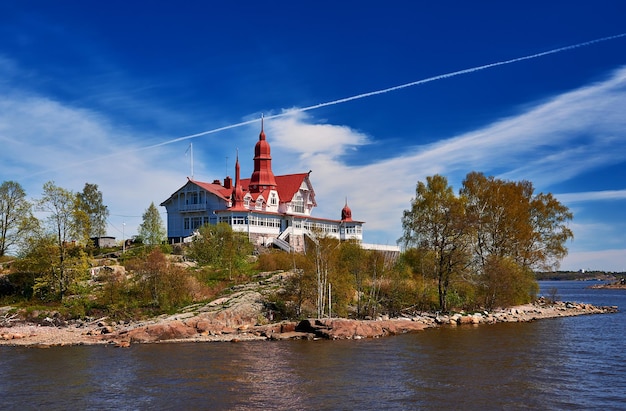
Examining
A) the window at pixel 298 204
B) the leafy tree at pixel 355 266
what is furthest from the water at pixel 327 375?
the window at pixel 298 204

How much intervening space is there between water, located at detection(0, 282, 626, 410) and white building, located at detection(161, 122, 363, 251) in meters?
35.7

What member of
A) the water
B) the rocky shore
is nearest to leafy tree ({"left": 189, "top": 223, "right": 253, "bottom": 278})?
the rocky shore

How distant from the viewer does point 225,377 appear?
83.5ft

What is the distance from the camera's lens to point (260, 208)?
2995 inches

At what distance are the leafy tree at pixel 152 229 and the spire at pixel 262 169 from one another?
13.8 metres

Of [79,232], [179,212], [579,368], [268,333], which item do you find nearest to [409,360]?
[579,368]

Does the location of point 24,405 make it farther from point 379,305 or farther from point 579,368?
point 379,305

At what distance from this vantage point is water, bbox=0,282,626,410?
70.3 ft

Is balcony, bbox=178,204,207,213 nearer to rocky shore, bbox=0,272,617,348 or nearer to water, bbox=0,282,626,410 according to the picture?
rocky shore, bbox=0,272,617,348

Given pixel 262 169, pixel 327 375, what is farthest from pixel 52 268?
pixel 262 169

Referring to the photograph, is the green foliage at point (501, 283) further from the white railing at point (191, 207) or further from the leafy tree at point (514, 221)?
the white railing at point (191, 207)

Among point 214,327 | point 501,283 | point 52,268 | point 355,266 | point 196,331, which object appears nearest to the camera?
point 196,331

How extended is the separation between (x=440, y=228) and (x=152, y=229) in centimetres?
3369

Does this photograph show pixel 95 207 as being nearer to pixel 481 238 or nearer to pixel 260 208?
pixel 260 208
